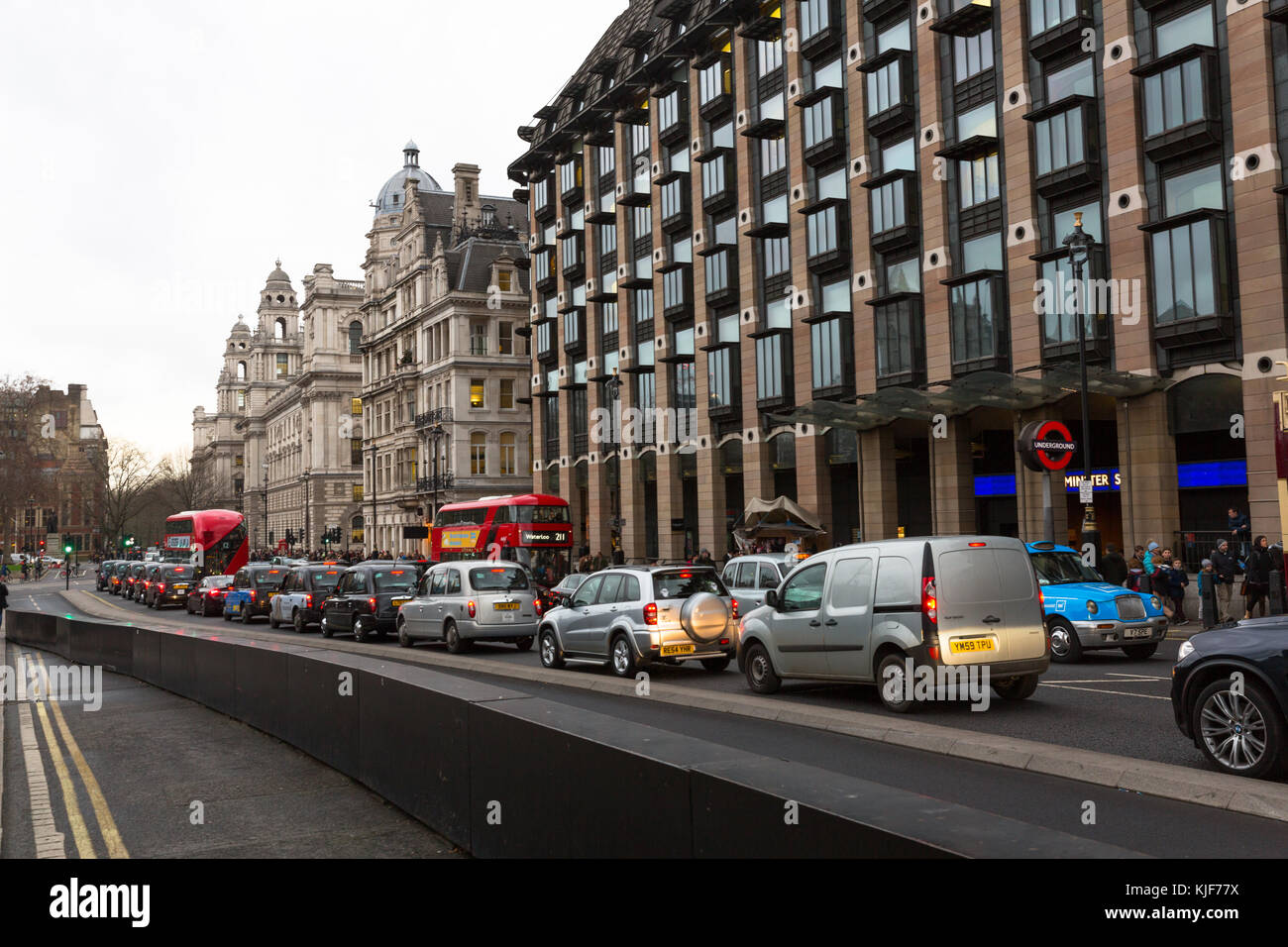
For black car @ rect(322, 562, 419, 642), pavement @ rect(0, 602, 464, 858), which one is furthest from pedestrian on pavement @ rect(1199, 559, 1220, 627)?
pavement @ rect(0, 602, 464, 858)

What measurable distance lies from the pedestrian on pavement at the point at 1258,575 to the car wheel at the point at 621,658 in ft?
41.6

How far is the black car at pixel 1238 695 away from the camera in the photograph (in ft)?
25.6

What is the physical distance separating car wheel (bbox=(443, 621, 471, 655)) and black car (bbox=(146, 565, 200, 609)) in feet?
91.5

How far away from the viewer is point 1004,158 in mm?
32281

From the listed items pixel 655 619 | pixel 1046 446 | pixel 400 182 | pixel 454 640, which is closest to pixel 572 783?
pixel 655 619

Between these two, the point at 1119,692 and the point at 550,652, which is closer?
the point at 1119,692

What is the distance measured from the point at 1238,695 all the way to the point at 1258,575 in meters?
15.2

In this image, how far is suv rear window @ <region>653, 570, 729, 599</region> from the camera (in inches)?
630

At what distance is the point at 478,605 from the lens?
20750mm

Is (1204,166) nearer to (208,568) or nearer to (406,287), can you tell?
(208,568)

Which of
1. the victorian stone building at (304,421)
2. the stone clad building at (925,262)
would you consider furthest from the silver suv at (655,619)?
the victorian stone building at (304,421)

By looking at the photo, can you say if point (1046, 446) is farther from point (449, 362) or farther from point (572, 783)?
point (449, 362)

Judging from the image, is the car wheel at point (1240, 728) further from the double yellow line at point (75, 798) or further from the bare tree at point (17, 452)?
the bare tree at point (17, 452)
